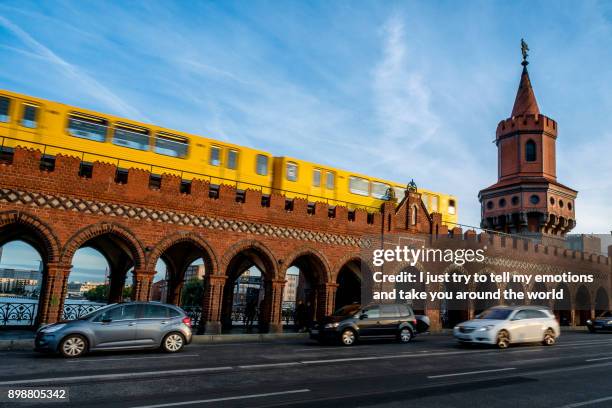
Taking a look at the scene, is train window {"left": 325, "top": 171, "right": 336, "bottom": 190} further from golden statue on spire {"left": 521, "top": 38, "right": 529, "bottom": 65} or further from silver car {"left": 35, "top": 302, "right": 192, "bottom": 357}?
golden statue on spire {"left": 521, "top": 38, "right": 529, "bottom": 65}

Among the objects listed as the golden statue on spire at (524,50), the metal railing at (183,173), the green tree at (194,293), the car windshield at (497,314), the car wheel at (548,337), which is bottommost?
the green tree at (194,293)

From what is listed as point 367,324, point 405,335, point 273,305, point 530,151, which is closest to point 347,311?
point 367,324

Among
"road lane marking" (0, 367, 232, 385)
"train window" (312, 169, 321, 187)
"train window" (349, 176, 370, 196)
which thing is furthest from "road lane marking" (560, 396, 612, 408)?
"train window" (349, 176, 370, 196)

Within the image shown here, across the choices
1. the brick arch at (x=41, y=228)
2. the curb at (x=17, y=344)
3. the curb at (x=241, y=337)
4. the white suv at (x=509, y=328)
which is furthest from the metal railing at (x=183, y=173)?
the white suv at (x=509, y=328)

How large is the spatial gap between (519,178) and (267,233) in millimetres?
35155

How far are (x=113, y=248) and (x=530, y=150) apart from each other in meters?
41.8

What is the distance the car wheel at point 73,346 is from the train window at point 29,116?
9.45 metres

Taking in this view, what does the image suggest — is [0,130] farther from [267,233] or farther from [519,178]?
[519,178]

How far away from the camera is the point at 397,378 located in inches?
385

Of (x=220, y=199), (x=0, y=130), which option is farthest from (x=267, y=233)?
(x=0, y=130)

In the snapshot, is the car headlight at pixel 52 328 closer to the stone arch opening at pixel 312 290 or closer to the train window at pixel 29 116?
the train window at pixel 29 116

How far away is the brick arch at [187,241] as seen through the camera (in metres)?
18.6

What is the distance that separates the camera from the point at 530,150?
48312mm

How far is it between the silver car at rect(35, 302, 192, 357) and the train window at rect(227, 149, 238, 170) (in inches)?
371
